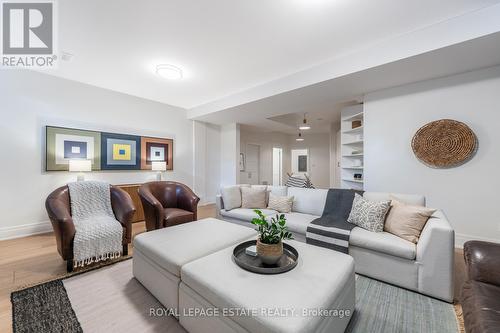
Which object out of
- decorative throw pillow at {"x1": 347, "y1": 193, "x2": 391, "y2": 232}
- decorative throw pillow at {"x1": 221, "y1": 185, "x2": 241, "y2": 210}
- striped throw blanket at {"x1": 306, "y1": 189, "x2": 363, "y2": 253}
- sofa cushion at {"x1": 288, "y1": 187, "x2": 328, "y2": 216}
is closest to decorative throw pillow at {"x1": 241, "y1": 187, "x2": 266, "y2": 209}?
decorative throw pillow at {"x1": 221, "y1": 185, "x2": 241, "y2": 210}

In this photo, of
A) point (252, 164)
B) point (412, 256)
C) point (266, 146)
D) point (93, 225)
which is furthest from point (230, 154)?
point (412, 256)

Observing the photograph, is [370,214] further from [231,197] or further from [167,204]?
[167,204]

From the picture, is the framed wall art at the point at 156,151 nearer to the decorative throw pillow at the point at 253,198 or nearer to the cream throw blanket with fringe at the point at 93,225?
the cream throw blanket with fringe at the point at 93,225

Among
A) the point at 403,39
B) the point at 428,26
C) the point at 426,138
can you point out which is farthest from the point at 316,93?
the point at 426,138

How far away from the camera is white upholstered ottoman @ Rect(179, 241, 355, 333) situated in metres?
0.95

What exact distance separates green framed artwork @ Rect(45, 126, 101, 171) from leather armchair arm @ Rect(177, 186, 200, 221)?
71.5 inches

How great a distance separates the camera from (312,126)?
715 cm

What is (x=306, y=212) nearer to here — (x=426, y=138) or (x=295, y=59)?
(x=426, y=138)

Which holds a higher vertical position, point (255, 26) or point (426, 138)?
point (255, 26)

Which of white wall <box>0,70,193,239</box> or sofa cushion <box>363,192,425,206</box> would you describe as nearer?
sofa cushion <box>363,192,425,206</box>

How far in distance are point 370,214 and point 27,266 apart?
3789 mm

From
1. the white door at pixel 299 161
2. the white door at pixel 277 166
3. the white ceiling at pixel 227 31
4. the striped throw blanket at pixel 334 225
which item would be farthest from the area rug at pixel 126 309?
the white door at pixel 299 161

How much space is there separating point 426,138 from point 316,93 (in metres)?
1.73

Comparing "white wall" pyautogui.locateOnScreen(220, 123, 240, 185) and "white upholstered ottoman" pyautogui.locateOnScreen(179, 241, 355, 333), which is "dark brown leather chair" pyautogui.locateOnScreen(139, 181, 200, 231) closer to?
"white upholstered ottoman" pyautogui.locateOnScreen(179, 241, 355, 333)
